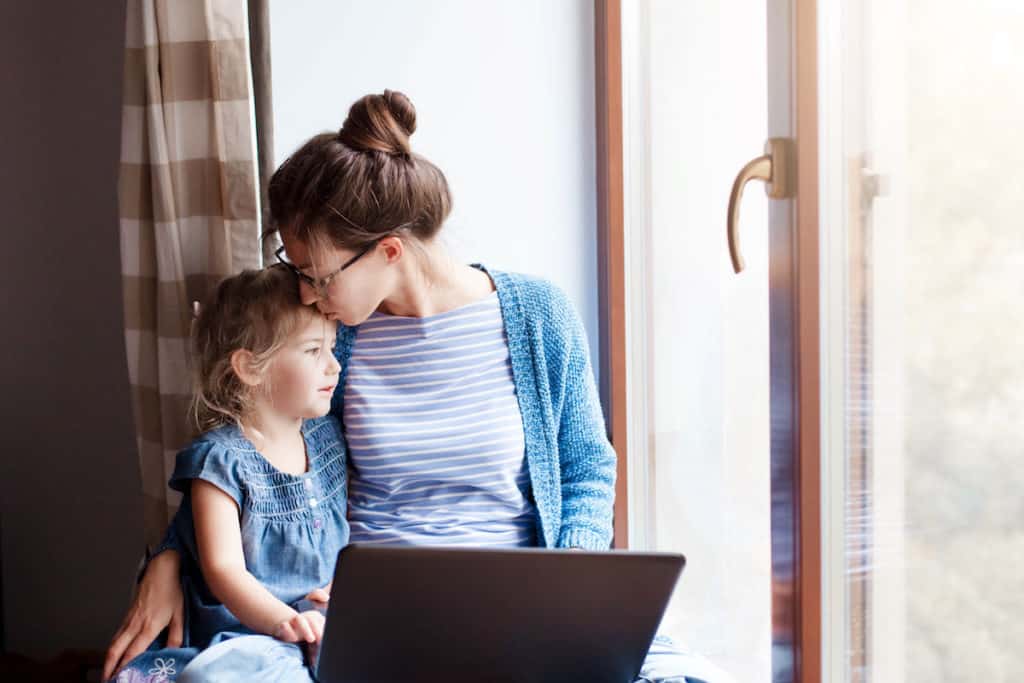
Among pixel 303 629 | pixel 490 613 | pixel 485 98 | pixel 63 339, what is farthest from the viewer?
pixel 63 339

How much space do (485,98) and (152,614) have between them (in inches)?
41.6

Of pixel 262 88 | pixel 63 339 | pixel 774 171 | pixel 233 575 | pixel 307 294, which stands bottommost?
pixel 233 575

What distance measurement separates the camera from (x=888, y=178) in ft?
3.31

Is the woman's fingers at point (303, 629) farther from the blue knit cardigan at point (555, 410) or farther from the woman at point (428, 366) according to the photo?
the blue knit cardigan at point (555, 410)

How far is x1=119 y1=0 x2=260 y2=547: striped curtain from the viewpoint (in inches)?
63.9

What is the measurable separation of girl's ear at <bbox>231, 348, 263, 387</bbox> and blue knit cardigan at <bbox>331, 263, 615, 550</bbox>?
0.16 metres

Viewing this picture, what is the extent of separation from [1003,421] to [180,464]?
986 millimetres

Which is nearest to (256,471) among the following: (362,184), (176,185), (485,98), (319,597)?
(319,597)

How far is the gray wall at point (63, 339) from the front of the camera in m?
2.22

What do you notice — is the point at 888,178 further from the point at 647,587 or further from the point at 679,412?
the point at 679,412

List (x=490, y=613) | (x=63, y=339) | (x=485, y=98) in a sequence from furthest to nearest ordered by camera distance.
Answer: (x=63, y=339) < (x=485, y=98) < (x=490, y=613)

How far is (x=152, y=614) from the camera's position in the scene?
138 cm

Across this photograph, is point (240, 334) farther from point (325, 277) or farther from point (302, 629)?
point (302, 629)

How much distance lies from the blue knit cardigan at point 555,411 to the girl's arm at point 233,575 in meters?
0.26
